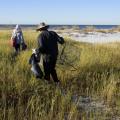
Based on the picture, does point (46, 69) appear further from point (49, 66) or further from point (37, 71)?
point (37, 71)

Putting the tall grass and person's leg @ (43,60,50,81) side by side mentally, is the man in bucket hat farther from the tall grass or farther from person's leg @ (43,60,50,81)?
the tall grass

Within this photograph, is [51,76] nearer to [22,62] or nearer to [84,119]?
[22,62]

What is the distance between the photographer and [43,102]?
760 centimetres

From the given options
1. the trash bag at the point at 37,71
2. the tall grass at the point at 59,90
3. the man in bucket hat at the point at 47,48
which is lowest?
the tall grass at the point at 59,90

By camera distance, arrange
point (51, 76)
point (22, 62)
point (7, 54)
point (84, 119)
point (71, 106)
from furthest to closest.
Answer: point (7, 54) < point (22, 62) < point (51, 76) < point (71, 106) < point (84, 119)

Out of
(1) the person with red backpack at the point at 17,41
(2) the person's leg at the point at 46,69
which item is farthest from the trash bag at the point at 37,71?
(1) the person with red backpack at the point at 17,41

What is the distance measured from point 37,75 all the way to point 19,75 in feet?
1.81

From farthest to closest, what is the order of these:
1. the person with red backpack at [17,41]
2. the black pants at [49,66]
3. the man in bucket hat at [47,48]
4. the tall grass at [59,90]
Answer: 1. the person with red backpack at [17,41]
2. the black pants at [49,66]
3. the man in bucket hat at [47,48]
4. the tall grass at [59,90]

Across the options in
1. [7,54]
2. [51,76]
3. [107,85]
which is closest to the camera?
[107,85]

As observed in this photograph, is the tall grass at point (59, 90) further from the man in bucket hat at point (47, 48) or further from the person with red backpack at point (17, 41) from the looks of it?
the person with red backpack at point (17, 41)

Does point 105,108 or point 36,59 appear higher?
point 36,59

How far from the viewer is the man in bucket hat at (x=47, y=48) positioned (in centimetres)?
943

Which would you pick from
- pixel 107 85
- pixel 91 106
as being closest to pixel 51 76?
pixel 107 85

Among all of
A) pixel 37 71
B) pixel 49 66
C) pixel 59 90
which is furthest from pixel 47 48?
pixel 59 90
